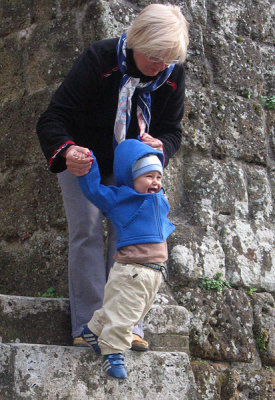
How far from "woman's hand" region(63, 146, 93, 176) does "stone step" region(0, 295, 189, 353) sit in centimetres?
72

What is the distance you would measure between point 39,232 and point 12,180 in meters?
0.42

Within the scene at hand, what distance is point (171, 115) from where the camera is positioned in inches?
133

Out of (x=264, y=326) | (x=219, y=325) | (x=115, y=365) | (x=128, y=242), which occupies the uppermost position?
(x=128, y=242)

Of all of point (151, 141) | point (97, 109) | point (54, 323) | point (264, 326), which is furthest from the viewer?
point (264, 326)

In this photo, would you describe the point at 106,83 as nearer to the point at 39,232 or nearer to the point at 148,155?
the point at 148,155

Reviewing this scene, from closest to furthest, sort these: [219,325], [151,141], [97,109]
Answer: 1. [151,141]
2. [97,109]
3. [219,325]

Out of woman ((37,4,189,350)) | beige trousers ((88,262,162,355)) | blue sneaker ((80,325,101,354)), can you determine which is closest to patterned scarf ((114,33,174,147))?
woman ((37,4,189,350))

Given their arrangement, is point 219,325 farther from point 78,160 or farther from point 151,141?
point 78,160

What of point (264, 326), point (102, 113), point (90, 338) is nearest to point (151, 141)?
point (102, 113)

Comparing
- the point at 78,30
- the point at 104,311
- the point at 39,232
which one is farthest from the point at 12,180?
the point at 104,311

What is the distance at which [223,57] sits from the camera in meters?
4.57

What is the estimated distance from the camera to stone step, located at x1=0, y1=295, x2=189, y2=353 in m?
3.25

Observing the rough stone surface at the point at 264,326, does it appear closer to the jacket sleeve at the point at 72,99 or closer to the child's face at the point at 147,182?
the child's face at the point at 147,182

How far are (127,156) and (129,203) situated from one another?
7.4 inches
